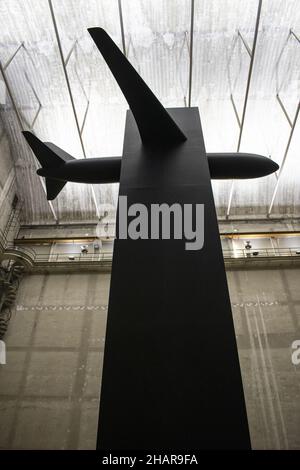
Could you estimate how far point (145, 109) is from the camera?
630 centimetres

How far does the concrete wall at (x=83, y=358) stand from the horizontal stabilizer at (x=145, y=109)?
12.2 meters

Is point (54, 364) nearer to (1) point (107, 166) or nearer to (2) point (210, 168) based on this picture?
(1) point (107, 166)

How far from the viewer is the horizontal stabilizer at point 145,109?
6.09 metres

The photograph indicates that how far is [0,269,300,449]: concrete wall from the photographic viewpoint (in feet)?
43.9

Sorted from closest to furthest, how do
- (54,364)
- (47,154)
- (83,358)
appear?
(47,154), (54,364), (83,358)

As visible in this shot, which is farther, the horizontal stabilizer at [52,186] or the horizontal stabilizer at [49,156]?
the horizontal stabilizer at [52,186]

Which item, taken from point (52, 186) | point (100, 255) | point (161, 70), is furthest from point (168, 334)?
point (161, 70)

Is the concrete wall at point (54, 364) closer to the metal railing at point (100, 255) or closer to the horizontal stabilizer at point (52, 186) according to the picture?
the metal railing at point (100, 255)

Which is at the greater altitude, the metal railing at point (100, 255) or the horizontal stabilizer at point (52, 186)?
the metal railing at point (100, 255)

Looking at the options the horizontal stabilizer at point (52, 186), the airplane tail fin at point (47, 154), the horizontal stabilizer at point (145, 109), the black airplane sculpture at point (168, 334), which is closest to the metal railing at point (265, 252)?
the horizontal stabilizer at point (52, 186)

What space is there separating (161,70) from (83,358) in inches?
642

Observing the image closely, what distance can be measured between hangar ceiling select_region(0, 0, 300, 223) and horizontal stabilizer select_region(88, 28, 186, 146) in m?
13.0

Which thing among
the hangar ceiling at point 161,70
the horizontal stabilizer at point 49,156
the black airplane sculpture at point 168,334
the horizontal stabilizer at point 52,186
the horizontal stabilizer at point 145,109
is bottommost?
the black airplane sculpture at point 168,334

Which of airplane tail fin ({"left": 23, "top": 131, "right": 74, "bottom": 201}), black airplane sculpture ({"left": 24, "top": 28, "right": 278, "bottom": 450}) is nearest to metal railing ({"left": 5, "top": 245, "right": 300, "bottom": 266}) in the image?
airplane tail fin ({"left": 23, "top": 131, "right": 74, "bottom": 201})
